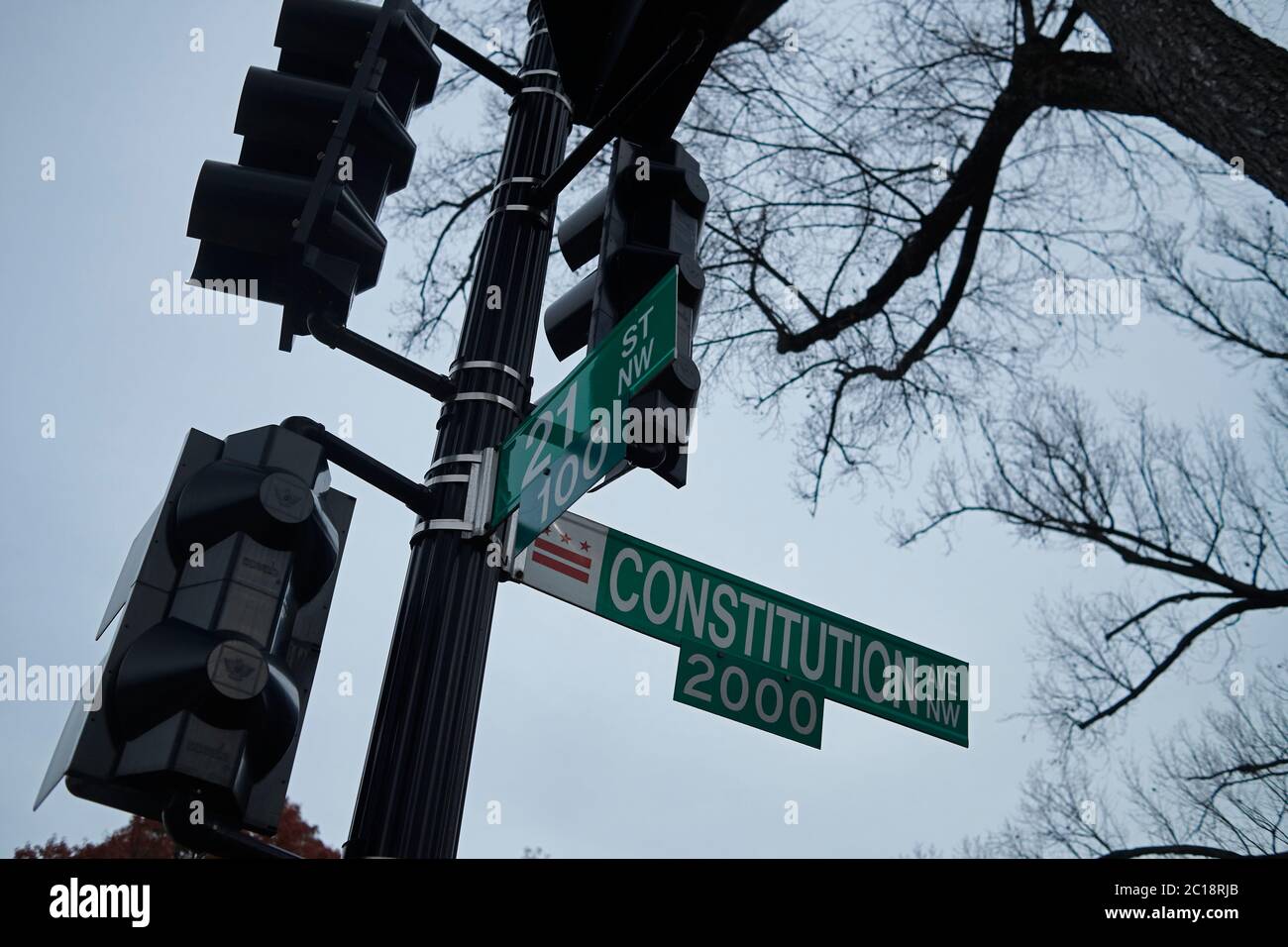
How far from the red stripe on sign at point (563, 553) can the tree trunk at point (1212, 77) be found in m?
3.57

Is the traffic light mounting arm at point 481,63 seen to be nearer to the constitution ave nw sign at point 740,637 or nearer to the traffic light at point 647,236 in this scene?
the traffic light at point 647,236

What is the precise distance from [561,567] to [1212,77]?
3.91m

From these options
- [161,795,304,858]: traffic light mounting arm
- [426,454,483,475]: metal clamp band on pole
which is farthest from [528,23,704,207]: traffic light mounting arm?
[161,795,304,858]: traffic light mounting arm

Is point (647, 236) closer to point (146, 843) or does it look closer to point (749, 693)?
point (749, 693)

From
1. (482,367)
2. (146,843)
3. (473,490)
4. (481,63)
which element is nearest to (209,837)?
(473,490)

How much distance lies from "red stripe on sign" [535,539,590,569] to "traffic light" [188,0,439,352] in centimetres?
109

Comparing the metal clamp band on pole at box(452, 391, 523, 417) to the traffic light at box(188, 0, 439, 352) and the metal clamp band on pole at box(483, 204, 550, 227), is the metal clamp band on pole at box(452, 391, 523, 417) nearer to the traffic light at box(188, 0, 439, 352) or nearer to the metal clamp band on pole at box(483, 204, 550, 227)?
the traffic light at box(188, 0, 439, 352)

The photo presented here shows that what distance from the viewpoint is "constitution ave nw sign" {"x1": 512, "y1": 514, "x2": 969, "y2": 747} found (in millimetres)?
3939

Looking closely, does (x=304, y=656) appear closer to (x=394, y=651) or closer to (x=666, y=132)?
(x=394, y=651)

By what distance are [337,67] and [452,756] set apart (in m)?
2.48

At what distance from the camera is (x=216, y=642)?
2.77 meters
